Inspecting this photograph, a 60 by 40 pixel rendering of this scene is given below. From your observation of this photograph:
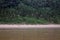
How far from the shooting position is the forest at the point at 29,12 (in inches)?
75.8

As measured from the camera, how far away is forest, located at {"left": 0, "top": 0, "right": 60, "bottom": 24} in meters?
1.93

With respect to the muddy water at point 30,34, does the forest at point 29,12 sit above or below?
above

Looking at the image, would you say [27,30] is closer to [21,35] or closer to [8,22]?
[21,35]

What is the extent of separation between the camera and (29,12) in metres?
1.95

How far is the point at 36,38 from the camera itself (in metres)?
1.90

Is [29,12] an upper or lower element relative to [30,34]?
upper

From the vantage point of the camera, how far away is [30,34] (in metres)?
1.89

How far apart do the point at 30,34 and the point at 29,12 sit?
240 millimetres

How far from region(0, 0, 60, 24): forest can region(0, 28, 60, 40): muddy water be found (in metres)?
0.09

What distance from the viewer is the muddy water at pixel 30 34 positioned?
1.87 metres

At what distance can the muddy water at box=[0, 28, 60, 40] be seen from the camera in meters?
1.87

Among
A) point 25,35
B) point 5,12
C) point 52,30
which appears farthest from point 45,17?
point 5,12

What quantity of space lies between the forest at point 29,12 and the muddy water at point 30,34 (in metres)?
0.09

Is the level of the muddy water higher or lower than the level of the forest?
lower
